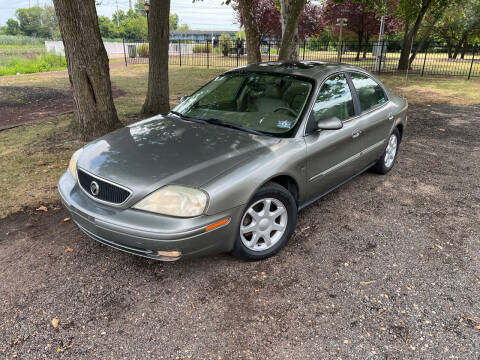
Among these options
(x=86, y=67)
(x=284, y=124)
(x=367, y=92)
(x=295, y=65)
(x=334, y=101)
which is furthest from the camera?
(x=86, y=67)

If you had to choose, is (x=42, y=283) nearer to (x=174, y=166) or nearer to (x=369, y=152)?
(x=174, y=166)

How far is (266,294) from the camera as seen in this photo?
2820 mm

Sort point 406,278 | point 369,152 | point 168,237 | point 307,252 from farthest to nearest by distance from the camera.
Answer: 1. point 369,152
2. point 307,252
3. point 406,278
4. point 168,237

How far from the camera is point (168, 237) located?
8.30ft

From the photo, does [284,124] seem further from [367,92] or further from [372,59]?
[372,59]


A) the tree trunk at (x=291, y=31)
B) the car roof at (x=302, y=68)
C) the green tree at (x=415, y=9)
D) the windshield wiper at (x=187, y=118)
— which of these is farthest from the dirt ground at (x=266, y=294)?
the green tree at (x=415, y=9)

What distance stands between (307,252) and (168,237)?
56.8 inches

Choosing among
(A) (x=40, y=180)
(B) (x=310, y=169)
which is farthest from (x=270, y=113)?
(A) (x=40, y=180)

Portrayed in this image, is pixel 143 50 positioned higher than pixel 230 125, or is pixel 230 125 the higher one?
pixel 143 50

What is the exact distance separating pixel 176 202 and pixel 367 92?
3.01 meters

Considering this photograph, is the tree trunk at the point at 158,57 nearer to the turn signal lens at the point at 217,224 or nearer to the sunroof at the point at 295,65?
the sunroof at the point at 295,65

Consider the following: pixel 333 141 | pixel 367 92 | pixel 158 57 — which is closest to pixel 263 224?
pixel 333 141

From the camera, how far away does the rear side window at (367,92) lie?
4.28 metres

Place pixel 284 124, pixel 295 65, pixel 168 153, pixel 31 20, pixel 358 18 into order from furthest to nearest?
1. pixel 31 20
2. pixel 358 18
3. pixel 295 65
4. pixel 284 124
5. pixel 168 153
